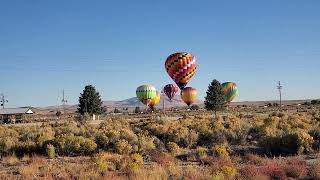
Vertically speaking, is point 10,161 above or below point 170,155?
below

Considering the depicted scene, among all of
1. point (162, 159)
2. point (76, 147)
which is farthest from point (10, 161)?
point (162, 159)

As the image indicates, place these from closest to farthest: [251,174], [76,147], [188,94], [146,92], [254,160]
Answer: [251,174] → [254,160] → [76,147] → [146,92] → [188,94]

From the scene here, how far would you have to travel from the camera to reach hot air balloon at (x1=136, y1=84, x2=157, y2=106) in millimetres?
91250

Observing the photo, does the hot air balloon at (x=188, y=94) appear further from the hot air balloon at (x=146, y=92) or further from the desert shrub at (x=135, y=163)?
the desert shrub at (x=135, y=163)

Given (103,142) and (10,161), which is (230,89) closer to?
(103,142)

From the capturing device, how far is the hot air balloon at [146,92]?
299 feet

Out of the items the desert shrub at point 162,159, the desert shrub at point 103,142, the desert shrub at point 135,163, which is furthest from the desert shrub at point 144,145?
the desert shrub at point 135,163

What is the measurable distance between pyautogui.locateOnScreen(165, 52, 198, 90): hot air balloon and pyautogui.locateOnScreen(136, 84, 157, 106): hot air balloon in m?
32.6

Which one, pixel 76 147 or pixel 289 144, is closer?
pixel 289 144

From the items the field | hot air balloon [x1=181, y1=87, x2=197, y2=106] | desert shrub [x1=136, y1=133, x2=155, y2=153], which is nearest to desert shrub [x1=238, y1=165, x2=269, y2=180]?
the field

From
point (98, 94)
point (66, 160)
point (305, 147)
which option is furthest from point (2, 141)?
point (98, 94)

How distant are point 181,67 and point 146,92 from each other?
34565 millimetres

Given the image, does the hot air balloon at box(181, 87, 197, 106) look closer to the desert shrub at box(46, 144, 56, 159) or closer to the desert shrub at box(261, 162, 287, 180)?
the desert shrub at box(46, 144, 56, 159)

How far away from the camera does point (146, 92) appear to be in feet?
299
